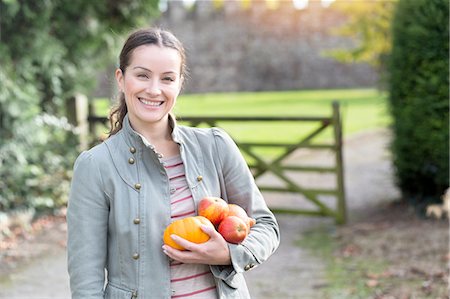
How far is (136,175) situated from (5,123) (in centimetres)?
521

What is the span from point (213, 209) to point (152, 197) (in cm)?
18

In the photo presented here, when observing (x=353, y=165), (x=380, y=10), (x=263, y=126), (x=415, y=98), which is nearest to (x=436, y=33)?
(x=415, y=98)

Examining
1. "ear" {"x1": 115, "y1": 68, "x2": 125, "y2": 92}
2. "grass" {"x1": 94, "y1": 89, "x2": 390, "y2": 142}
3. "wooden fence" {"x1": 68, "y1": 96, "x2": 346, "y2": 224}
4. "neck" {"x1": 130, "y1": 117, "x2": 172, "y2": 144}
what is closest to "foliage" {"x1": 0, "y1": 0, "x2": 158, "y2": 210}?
"wooden fence" {"x1": 68, "y1": 96, "x2": 346, "y2": 224}

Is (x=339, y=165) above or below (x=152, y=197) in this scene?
below

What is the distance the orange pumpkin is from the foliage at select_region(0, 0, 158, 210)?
514 centimetres

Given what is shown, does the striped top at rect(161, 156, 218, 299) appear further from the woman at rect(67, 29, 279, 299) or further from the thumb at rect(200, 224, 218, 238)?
the thumb at rect(200, 224, 218, 238)

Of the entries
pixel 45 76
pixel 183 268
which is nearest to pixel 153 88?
pixel 183 268

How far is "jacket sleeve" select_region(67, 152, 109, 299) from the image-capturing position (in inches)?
77.5

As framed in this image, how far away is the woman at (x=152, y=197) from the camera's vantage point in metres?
1.97

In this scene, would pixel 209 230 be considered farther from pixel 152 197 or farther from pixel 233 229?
pixel 152 197

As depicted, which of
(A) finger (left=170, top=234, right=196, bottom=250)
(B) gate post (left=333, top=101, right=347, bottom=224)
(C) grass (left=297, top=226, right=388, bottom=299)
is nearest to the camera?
(A) finger (left=170, top=234, right=196, bottom=250)

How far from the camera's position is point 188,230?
6.35ft

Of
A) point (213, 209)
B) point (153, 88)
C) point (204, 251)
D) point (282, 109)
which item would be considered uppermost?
point (153, 88)

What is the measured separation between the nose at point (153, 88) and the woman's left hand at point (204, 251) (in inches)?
16.6
